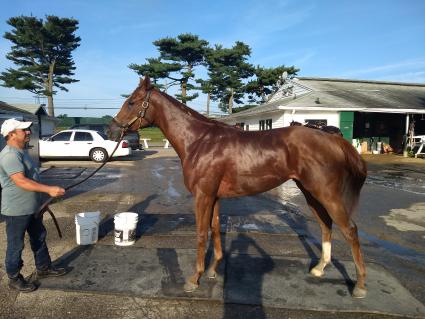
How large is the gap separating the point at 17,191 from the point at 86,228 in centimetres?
167

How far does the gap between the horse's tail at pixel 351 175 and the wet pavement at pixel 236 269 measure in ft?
3.15

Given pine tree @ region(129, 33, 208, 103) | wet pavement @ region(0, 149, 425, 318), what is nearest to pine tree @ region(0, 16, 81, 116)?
pine tree @ region(129, 33, 208, 103)

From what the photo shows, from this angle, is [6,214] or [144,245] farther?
[144,245]

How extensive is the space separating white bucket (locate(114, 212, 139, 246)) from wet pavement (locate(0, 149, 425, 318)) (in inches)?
5.3

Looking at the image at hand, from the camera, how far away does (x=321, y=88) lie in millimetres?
26125

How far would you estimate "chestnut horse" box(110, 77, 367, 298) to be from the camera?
3.82 metres

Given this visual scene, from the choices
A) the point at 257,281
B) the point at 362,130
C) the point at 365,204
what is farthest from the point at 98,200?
the point at 362,130

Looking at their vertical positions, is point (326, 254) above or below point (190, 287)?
above

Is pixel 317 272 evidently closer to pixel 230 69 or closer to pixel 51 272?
pixel 51 272

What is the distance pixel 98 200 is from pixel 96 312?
5.57 metres

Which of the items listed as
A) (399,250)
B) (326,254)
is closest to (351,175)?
(326,254)

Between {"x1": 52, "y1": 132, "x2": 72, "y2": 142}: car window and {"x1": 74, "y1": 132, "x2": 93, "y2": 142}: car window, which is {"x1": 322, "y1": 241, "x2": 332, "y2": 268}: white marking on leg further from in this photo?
{"x1": 52, "y1": 132, "x2": 72, "y2": 142}: car window

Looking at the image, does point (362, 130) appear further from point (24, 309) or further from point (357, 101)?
point (24, 309)

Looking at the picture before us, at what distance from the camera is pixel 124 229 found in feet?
17.3
